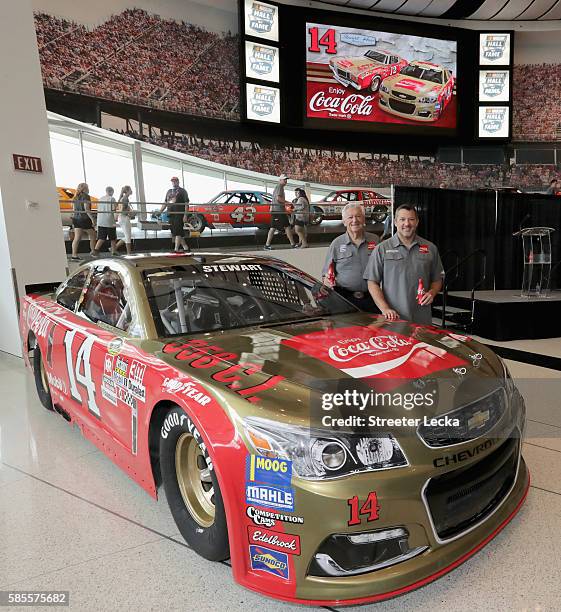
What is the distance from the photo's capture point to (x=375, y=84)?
1742 centimetres

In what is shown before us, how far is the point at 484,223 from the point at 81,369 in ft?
25.2

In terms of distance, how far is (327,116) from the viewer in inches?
663

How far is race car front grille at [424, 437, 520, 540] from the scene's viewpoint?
5.89ft

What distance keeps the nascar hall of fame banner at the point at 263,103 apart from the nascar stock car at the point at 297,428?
Result: 1378 cm

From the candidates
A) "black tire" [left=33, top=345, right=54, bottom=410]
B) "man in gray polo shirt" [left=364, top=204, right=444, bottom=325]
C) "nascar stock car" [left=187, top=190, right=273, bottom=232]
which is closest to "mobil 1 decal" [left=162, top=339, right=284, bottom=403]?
"man in gray polo shirt" [left=364, top=204, right=444, bottom=325]

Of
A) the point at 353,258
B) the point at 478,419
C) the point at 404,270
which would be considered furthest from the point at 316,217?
the point at 478,419

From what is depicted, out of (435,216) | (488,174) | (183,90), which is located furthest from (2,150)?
(488,174)

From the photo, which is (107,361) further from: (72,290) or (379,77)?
(379,77)

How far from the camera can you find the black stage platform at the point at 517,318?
254 inches

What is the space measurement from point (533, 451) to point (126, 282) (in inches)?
102

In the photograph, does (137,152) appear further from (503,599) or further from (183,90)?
(503,599)

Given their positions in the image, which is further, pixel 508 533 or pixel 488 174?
pixel 488 174

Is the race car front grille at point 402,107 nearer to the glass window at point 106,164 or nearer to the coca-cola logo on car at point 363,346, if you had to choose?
the glass window at point 106,164

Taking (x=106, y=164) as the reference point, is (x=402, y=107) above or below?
above
